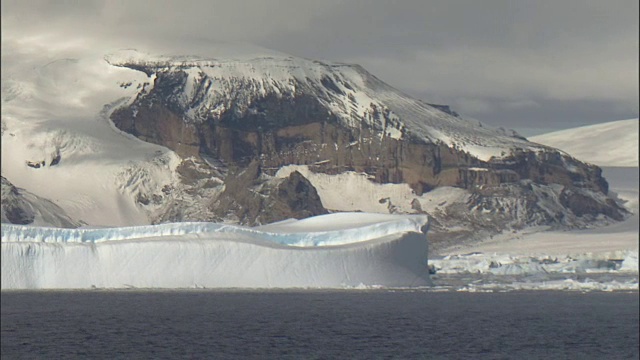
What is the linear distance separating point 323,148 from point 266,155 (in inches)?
349

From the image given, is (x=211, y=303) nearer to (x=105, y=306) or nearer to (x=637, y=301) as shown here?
(x=105, y=306)

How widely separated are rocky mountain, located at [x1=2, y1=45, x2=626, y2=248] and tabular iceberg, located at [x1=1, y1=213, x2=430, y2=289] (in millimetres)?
82942

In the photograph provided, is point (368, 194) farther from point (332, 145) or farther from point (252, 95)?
point (252, 95)

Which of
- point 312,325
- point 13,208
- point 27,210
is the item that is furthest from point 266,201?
point 312,325

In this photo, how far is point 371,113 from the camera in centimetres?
19538

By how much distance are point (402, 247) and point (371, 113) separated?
106967mm

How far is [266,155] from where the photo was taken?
196625 mm

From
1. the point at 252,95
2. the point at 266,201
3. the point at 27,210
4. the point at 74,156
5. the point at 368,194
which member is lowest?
the point at 27,210

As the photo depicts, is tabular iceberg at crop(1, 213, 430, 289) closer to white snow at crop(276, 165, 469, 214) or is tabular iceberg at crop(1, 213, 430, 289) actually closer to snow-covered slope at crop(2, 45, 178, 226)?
snow-covered slope at crop(2, 45, 178, 226)

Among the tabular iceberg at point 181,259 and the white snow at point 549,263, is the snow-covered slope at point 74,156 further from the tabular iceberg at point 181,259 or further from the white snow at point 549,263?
the tabular iceberg at point 181,259

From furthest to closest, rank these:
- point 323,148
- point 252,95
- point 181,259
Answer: point 252,95, point 323,148, point 181,259

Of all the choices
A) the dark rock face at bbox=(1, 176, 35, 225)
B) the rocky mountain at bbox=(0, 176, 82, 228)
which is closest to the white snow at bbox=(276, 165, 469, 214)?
the rocky mountain at bbox=(0, 176, 82, 228)

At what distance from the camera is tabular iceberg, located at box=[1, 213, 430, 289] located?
84688mm

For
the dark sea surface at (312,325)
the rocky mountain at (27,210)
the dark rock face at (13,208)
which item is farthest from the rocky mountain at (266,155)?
the dark sea surface at (312,325)
